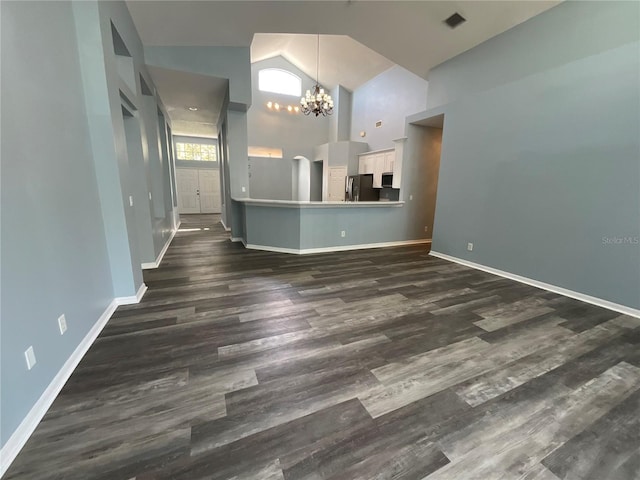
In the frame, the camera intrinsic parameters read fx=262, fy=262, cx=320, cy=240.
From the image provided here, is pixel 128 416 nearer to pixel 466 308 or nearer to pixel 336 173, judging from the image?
pixel 466 308

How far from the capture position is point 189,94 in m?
5.54

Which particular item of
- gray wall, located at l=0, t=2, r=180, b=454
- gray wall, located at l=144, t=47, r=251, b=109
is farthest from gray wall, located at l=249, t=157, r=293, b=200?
gray wall, located at l=0, t=2, r=180, b=454

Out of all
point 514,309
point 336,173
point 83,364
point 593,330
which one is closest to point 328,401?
point 83,364

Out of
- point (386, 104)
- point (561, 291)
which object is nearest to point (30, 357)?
point (561, 291)

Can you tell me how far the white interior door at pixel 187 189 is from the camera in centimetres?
1053

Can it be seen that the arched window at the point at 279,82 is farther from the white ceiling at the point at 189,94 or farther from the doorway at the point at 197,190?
the doorway at the point at 197,190

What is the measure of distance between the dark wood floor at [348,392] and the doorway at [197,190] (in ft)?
29.2

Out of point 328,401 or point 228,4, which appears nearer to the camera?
point 328,401

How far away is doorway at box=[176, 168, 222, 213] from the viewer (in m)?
10.6

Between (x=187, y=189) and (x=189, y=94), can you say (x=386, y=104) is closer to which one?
(x=189, y=94)

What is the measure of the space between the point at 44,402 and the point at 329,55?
9477 millimetres

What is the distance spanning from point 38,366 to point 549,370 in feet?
10.6

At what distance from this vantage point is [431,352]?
2.03 meters

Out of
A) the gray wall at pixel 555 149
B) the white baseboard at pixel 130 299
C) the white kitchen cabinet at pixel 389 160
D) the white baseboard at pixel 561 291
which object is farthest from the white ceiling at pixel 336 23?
the white baseboard at pixel 130 299
